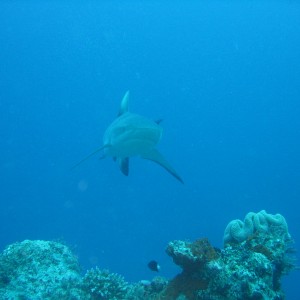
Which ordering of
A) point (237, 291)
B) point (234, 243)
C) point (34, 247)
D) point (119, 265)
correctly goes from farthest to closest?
1. point (119, 265)
2. point (34, 247)
3. point (234, 243)
4. point (237, 291)

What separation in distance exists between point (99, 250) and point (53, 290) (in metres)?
31.3

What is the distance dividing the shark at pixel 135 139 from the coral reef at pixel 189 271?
70.5 inches

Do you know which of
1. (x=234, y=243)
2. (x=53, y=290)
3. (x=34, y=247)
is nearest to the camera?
(x=234, y=243)

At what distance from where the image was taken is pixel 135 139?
25.7ft

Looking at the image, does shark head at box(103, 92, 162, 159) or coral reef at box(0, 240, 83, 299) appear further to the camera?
shark head at box(103, 92, 162, 159)

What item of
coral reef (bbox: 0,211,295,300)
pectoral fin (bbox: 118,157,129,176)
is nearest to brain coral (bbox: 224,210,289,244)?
coral reef (bbox: 0,211,295,300)

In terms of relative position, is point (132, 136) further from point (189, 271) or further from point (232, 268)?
point (232, 268)

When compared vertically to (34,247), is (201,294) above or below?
below

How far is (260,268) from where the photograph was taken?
5742 millimetres

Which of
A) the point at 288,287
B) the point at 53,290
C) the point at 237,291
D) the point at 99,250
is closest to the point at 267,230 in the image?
the point at 237,291

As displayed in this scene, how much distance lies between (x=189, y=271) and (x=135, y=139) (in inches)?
122

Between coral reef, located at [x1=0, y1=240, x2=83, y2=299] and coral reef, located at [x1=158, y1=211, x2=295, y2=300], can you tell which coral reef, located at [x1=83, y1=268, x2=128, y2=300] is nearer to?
coral reef, located at [x1=0, y1=240, x2=83, y2=299]

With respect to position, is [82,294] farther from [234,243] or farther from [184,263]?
[234,243]

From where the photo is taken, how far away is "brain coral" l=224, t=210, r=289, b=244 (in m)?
6.89
